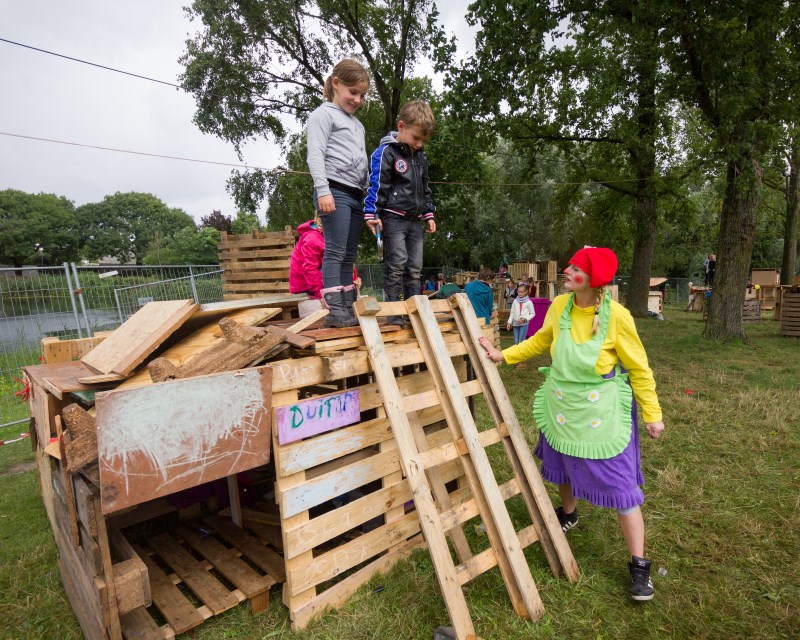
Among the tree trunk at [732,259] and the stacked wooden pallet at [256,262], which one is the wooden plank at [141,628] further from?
the tree trunk at [732,259]

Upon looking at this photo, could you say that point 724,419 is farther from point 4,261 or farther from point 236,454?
point 4,261

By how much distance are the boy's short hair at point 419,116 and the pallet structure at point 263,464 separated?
4.38ft

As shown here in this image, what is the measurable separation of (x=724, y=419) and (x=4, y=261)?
7379 centimetres

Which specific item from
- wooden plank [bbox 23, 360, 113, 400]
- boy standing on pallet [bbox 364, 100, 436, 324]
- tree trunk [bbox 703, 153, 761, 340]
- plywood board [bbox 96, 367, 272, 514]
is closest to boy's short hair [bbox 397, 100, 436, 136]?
boy standing on pallet [bbox 364, 100, 436, 324]

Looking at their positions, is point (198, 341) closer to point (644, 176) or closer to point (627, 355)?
point (627, 355)

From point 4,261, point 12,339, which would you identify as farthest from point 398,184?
point 4,261

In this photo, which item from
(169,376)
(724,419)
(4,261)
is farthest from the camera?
(4,261)

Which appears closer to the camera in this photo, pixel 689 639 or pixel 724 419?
pixel 689 639

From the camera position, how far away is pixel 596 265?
2527mm

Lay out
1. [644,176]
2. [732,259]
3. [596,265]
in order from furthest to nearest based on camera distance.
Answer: [644,176], [732,259], [596,265]

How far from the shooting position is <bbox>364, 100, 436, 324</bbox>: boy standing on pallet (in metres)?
3.41

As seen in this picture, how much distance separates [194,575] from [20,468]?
366 cm

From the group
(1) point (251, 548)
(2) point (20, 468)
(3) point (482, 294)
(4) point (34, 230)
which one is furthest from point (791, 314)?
(4) point (34, 230)

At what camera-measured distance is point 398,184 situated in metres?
3.50
